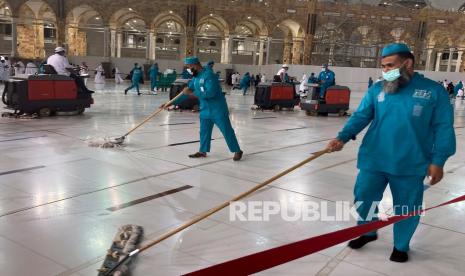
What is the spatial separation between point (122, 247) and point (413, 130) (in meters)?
2.27

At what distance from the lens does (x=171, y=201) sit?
4.61m

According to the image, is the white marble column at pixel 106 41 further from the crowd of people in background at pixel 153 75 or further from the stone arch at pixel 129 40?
the stone arch at pixel 129 40

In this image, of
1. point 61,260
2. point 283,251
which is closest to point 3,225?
point 61,260

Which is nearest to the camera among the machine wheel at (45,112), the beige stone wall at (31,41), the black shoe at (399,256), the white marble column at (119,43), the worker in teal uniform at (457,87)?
the black shoe at (399,256)

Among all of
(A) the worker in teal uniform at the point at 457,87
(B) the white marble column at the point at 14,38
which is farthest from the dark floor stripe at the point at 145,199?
(B) the white marble column at the point at 14,38

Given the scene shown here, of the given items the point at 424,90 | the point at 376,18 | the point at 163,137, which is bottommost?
the point at 163,137

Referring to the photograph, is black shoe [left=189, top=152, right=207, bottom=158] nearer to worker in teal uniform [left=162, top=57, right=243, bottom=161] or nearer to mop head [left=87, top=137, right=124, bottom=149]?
worker in teal uniform [left=162, top=57, right=243, bottom=161]

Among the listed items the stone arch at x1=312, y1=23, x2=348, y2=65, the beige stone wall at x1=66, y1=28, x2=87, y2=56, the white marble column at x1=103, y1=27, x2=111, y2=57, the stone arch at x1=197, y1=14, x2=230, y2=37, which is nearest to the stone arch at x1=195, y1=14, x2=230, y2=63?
the stone arch at x1=197, y1=14, x2=230, y2=37

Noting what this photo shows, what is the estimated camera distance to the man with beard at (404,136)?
3.07 m

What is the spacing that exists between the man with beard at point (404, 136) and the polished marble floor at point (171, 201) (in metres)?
0.58

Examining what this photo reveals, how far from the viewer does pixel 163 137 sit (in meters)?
8.49

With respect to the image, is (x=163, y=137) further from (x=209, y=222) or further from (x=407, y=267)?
(x=407, y=267)

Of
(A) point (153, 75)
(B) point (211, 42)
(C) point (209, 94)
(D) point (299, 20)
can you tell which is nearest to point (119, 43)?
(B) point (211, 42)

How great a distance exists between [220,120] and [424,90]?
3.69m
